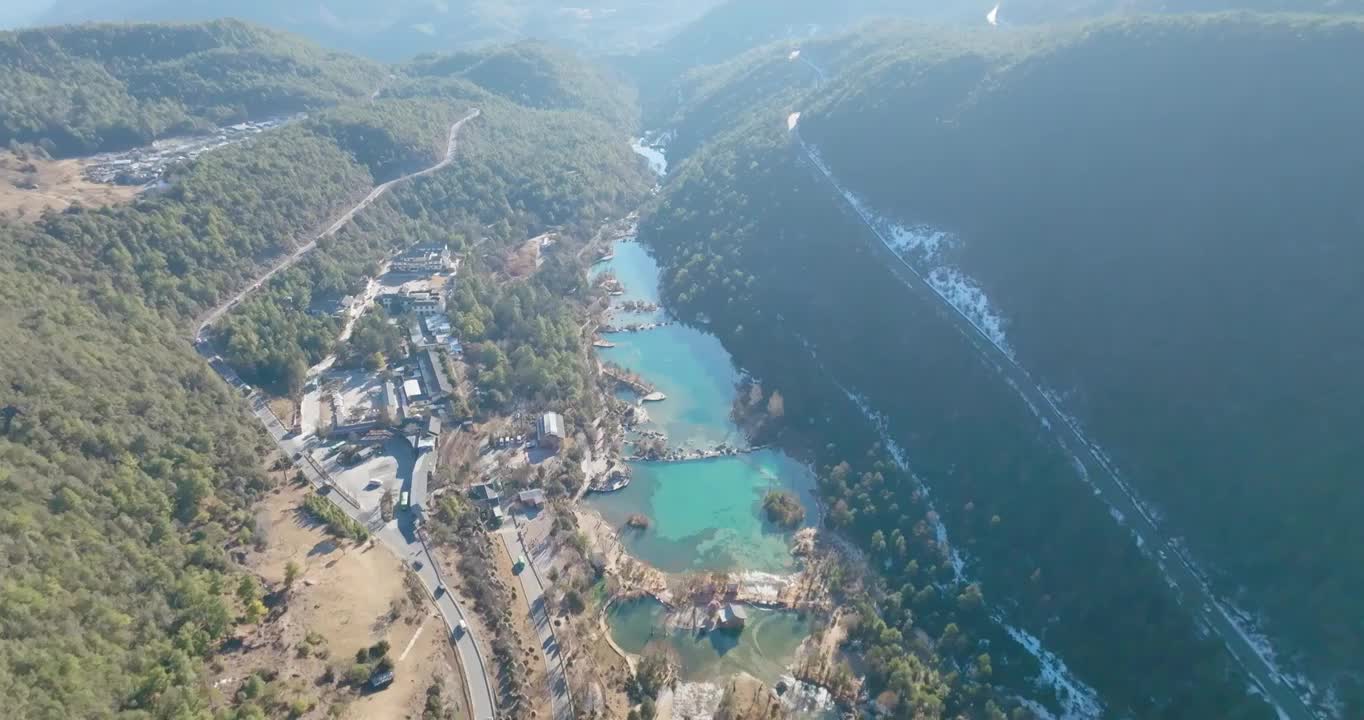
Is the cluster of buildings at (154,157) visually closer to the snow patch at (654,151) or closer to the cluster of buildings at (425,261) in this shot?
the cluster of buildings at (425,261)

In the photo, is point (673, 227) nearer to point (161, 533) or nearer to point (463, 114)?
point (463, 114)

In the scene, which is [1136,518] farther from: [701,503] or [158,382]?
[158,382]

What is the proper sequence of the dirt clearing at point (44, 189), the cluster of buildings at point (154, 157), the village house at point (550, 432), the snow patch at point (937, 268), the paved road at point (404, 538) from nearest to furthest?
1. the paved road at point (404, 538)
2. the village house at point (550, 432)
3. the snow patch at point (937, 268)
4. the dirt clearing at point (44, 189)
5. the cluster of buildings at point (154, 157)

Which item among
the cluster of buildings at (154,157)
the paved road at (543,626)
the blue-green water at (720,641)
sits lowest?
the blue-green water at (720,641)

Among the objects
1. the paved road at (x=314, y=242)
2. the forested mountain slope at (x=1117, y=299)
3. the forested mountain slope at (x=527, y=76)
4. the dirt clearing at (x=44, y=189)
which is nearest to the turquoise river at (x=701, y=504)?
the forested mountain slope at (x=1117, y=299)

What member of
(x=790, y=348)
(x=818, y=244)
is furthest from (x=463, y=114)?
(x=790, y=348)

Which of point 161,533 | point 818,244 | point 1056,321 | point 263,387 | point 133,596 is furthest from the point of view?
point 818,244
